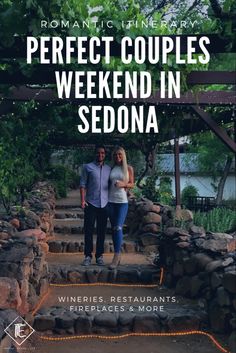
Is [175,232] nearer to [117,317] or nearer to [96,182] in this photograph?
[96,182]

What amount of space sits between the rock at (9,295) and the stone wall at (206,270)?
163 cm

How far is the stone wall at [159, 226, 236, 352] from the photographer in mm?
4477

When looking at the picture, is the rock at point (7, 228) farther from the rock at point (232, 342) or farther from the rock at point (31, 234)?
the rock at point (232, 342)

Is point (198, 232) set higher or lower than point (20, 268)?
higher

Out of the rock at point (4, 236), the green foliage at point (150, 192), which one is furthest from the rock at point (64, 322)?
the green foliage at point (150, 192)

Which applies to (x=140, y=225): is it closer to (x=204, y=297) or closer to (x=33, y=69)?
(x=204, y=297)

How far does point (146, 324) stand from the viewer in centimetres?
479

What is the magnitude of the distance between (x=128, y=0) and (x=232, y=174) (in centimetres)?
3060

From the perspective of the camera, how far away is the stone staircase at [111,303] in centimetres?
479

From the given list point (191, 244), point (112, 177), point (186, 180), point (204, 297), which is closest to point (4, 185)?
point (112, 177)

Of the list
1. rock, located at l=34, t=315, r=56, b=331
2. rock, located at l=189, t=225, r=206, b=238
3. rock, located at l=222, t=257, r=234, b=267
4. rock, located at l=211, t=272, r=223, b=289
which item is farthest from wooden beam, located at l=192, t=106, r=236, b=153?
rock, located at l=34, t=315, r=56, b=331

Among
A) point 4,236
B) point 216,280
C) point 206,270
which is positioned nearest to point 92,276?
point 4,236

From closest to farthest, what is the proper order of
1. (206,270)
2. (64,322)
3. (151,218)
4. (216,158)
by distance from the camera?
(64,322), (206,270), (151,218), (216,158)

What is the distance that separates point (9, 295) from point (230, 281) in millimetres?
1709
